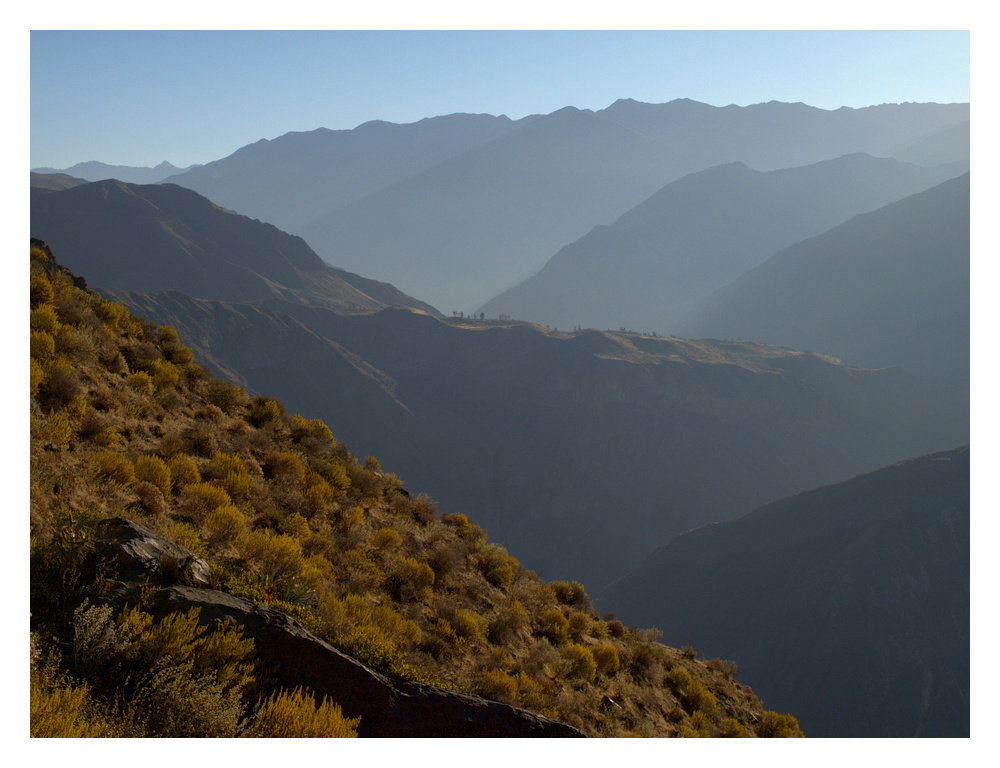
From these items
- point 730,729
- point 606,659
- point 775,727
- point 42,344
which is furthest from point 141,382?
point 775,727

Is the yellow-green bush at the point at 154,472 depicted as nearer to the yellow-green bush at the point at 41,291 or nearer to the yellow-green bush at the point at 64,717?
the yellow-green bush at the point at 64,717

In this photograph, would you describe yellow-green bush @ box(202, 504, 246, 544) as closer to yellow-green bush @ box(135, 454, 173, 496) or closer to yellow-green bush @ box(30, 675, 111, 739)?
yellow-green bush @ box(135, 454, 173, 496)

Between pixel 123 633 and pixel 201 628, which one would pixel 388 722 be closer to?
pixel 201 628

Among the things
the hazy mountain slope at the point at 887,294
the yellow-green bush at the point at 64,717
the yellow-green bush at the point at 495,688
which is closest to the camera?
the yellow-green bush at the point at 64,717

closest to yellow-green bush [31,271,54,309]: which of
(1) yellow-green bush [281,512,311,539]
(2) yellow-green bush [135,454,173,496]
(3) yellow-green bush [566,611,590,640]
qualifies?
(2) yellow-green bush [135,454,173,496]

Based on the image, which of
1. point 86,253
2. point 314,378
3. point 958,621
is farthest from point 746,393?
point 86,253

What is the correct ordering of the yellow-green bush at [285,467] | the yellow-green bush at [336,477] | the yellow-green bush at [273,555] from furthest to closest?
the yellow-green bush at [336,477] → the yellow-green bush at [285,467] → the yellow-green bush at [273,555]

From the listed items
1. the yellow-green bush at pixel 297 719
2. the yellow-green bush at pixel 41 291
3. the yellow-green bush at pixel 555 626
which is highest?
the yellow-green bush at pixel 41 291

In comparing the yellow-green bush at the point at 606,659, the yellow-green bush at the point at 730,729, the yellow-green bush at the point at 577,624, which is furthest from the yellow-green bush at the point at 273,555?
the yellow-green bush at the point at 730,729
